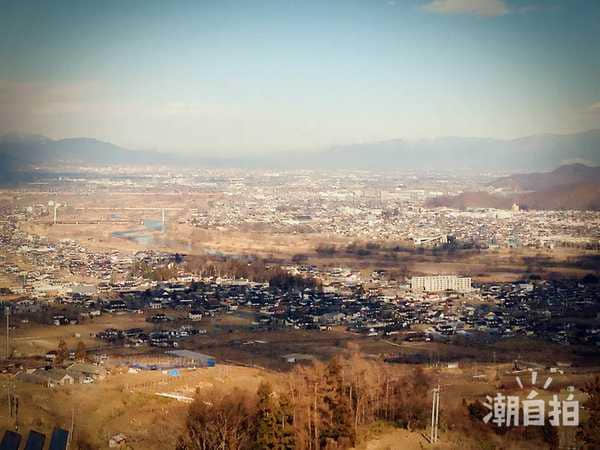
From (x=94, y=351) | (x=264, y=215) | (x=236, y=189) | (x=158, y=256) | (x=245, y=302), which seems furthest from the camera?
(x=236, y=189)

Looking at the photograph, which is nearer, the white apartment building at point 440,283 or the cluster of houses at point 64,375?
the cluster of houses at point 64,375

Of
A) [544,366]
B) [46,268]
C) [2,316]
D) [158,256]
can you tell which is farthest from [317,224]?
[544,366]

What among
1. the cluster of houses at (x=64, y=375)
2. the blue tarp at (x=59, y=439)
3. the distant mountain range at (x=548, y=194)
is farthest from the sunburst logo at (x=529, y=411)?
the distant mountain range at (x=548, y=194)

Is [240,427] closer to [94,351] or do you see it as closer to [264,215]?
[94,351]

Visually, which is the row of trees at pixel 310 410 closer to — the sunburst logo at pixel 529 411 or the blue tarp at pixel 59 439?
the sunburst logo at pixel 529 411

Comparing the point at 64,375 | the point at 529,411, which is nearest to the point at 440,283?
the point at 64,375

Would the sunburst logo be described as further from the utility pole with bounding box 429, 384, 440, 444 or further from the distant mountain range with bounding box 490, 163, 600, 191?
the distant mountain range with bounding box 490, 163, 600, 191
